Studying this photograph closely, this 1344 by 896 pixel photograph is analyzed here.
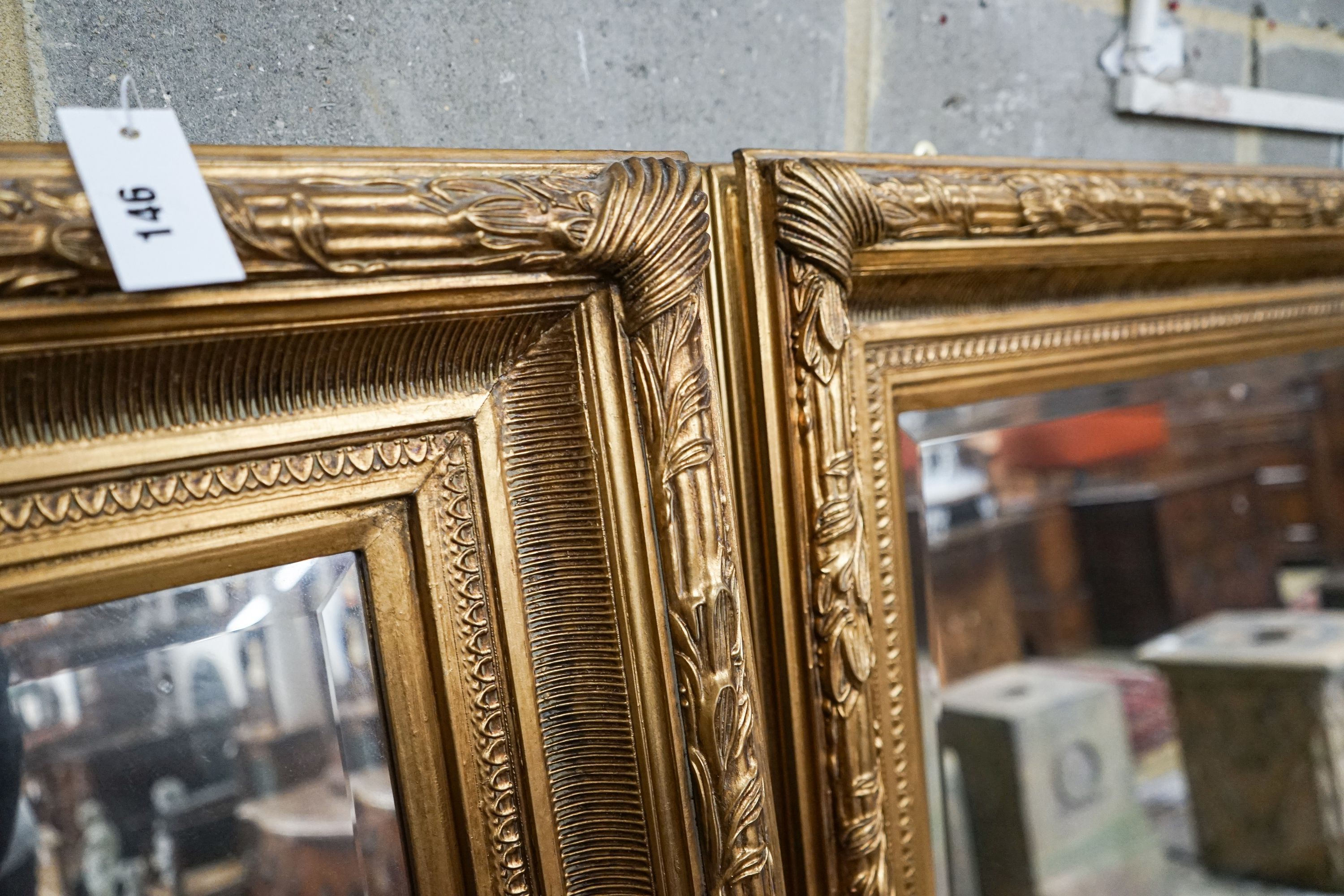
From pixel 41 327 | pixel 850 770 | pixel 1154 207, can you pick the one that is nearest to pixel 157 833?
pixel 41 327

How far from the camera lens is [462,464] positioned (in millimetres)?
460

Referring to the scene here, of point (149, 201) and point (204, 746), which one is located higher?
point (149, 201)

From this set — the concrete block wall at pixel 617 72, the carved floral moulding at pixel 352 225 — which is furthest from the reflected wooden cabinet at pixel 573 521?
the concrete block wall at pixel 617 72

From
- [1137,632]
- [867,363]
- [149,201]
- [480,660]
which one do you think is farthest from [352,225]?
[1137,632]

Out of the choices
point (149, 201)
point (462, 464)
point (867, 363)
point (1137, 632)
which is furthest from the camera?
point (1137, 632)

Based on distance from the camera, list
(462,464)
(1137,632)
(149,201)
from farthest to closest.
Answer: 1. (1137,632)
2. (462,464)
3. (149,201)

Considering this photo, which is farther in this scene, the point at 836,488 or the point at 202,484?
the point at 836,488

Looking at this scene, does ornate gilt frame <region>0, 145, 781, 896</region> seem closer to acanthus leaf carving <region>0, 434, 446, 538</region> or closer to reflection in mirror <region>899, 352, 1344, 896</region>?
acanthus leaf carving <region>0, 434, 446, 538</region>

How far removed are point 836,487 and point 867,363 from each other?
0.27 feet

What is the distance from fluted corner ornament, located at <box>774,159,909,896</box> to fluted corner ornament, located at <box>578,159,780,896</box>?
6 cm

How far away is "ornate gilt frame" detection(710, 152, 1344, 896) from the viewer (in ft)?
1.73

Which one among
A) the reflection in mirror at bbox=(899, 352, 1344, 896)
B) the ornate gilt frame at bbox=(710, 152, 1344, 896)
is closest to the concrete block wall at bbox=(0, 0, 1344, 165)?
the ornate gilt frame at bbox=(710, 152, 1344, 896)

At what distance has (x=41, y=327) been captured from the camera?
346mm

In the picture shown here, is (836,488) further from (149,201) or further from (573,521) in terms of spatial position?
(149,201)
